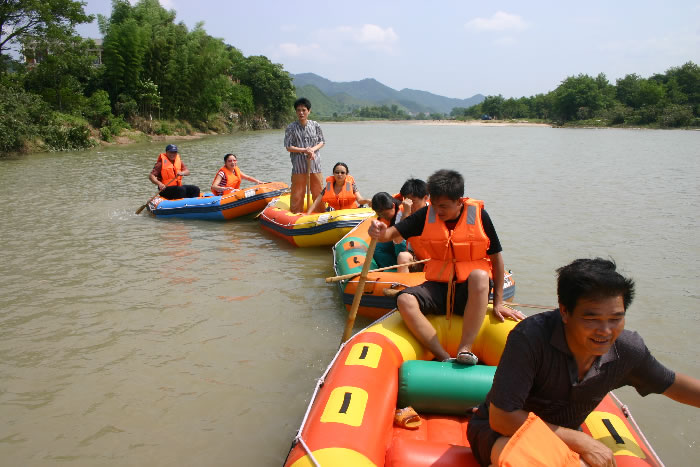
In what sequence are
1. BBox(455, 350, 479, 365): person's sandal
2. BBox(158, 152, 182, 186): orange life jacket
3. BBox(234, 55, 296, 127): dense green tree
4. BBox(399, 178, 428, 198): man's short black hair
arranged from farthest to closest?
BBox(234, 55, 296, 127): dense green tree
BBox(158, 152, 182, 186): orange life jacket
BBox(399, 178, 428, 198): man's short black hair
BBox(455, 350, 479, 365): person's sandal

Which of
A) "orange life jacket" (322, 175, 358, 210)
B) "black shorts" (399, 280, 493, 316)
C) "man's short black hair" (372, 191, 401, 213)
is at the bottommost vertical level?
"black shorts" (399, 280, 493, 316)

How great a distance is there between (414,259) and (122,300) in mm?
2774

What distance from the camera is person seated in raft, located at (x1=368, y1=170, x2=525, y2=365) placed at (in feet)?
10.1

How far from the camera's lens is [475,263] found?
10.8 feet

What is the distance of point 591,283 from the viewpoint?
5.31ft

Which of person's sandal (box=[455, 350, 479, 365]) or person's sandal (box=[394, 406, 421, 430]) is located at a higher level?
person's sandal (box=[455, 350, 479, 365])

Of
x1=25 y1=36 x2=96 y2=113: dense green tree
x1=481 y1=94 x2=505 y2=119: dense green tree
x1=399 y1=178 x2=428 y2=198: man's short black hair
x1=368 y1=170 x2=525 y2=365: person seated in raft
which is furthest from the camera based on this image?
x1=481 y1=94 x2=505 y2=119: dense green tree

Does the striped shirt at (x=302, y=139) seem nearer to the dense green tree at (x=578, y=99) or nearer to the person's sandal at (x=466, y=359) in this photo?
the person's sandal at (x=466, y=359)

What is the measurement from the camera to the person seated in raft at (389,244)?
4.57m

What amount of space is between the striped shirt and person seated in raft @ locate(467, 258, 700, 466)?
18.2ft

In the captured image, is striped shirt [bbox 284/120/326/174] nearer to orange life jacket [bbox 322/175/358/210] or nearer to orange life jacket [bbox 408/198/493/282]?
orange life jacket [bbox 322/175/358/210]

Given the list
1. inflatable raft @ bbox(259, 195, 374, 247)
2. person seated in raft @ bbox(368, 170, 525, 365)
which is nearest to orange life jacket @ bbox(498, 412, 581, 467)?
person seated in raft @ bbox(368, 170, 525, 365)

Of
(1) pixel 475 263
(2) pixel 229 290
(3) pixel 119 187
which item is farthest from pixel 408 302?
(3) pixel 119 187

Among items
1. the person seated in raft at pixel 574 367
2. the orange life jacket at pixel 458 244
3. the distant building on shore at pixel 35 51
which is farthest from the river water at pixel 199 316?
the distant building on shore at pixel 35 51
